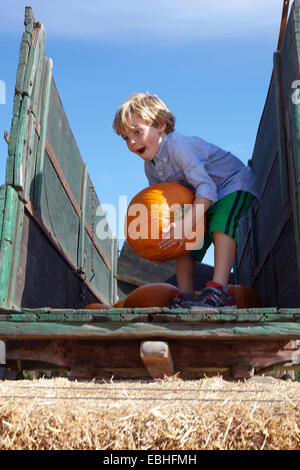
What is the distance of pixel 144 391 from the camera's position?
8.21 ft

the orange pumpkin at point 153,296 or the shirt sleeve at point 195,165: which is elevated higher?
the shirt sleeve at point 195,165

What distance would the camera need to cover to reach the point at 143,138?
4098 millimetres

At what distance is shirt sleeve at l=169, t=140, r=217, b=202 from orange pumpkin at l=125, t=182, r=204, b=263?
0.12 meters

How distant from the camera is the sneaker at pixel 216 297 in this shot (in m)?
3.47

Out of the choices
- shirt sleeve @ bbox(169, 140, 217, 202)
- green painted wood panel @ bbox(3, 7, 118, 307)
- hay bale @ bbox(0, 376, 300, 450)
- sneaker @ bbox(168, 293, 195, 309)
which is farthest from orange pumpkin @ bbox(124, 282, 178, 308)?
hay bale @ bbox(0, 376, 300, 450)

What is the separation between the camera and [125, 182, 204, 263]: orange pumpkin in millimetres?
3666

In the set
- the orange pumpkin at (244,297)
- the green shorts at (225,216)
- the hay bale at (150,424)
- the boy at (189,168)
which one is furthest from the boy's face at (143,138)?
the hay bale at (150,424)

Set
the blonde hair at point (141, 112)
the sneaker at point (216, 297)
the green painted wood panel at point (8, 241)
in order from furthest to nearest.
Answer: the blonde hair at point (141, 112)
the sneaker at point (216, 297)
the green painted wood panel at point (8, 241)

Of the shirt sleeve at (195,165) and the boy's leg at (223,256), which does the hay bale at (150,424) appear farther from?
the shirt sleeve at (195,165)

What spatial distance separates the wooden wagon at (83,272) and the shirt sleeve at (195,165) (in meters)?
0.59

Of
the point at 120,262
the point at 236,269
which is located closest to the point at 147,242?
the point at 236,269

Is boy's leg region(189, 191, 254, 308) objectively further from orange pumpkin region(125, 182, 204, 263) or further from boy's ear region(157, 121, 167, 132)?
boy's ear region(157, 121, 167, 132)

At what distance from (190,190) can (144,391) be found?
6.07 feet
